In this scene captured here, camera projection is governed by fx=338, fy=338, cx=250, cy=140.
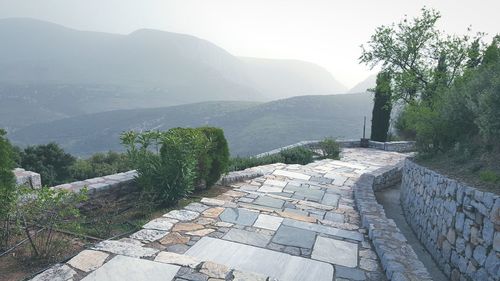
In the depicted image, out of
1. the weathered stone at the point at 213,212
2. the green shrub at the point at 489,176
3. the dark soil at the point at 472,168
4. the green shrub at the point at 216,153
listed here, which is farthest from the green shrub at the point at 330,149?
the green shrub at the point at 489,176

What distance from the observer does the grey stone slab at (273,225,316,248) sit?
13.2 ft

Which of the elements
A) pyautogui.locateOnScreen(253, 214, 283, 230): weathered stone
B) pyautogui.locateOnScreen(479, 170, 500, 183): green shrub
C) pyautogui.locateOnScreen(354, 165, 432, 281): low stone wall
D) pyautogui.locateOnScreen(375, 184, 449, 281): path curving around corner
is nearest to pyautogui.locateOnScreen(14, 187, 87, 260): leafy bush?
pyautogui.locateOnScreen(253, 214, 283, 230): weathered stone

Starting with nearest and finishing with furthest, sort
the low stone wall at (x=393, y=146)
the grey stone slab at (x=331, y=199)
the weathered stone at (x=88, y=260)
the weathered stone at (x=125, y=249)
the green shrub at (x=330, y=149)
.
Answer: the weathered stone at (x=88, y=260) → the weathered stone at (x=125, y=249) → the grey stone slab at (x=331, y=199) → the green shrub at (x=330, y=149) → the low stone wall at (x=393, y=146)

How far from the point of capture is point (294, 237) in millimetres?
4215

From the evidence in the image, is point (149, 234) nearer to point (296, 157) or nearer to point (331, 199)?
point (331, 199)

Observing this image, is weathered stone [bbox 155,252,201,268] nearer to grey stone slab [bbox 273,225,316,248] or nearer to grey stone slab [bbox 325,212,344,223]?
grey stone slab [bbox 273,225,316,248]

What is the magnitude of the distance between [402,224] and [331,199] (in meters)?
1.42

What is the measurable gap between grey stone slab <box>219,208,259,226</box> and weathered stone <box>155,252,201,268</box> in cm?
137

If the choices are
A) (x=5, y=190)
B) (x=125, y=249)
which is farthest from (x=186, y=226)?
(x=5, y=190)

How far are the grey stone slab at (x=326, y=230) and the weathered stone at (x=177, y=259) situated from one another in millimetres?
1846

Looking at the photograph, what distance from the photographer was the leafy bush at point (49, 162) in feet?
36.1

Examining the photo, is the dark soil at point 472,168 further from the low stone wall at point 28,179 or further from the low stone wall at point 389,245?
the low stone wall at point 28,179

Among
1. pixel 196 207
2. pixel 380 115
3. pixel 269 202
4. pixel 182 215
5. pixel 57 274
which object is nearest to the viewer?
pixel 57 274

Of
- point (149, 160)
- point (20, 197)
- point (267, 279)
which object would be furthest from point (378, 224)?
point (20, 197)
